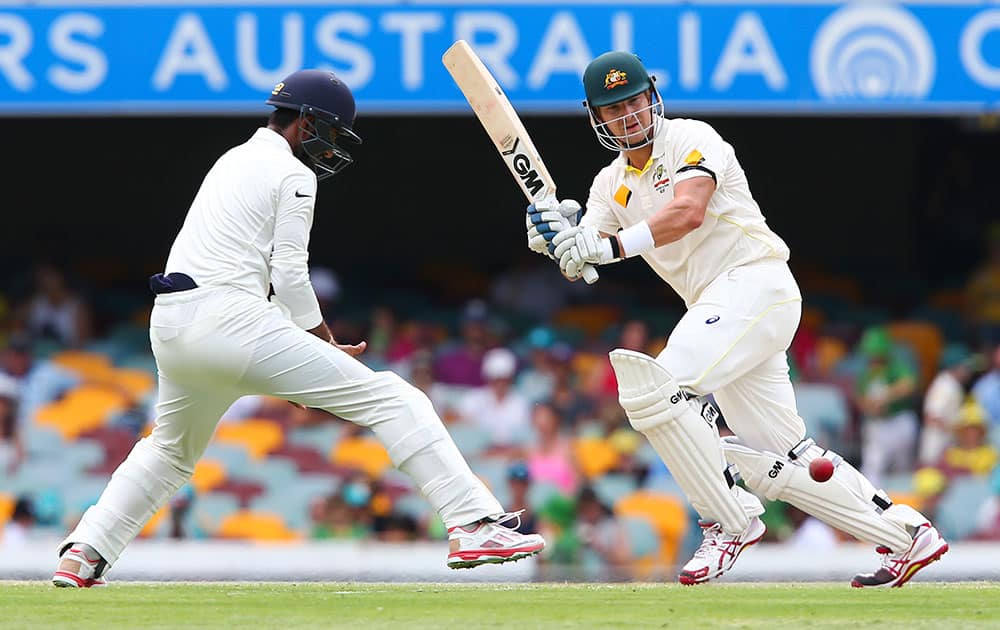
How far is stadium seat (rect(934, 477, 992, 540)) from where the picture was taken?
370 inches

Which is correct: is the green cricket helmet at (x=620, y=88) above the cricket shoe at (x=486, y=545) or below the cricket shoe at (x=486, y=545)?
above


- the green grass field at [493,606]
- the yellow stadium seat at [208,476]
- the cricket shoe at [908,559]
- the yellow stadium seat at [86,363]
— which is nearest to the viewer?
the green grass field at [493,606]

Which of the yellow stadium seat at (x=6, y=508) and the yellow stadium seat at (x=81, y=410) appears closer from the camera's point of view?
the yellow stadium seat at (x=6, y=508)

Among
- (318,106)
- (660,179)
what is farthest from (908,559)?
(318,106)

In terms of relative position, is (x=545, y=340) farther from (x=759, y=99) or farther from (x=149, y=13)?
(x=149, y=13)

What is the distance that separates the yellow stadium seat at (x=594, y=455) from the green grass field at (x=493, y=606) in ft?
12.2

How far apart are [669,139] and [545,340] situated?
204 inches

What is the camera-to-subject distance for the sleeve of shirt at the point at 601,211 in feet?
20.0

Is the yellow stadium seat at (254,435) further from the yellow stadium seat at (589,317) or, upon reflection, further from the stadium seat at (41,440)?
the yellow stadium seat at (589,317)

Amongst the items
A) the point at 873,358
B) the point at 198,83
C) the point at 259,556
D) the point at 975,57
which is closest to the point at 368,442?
the point at 259,556

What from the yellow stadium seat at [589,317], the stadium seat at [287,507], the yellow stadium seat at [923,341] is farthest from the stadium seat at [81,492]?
the yellow stadium seat at [923,341]

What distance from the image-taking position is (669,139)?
5797 mm

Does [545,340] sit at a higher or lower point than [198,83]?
lower

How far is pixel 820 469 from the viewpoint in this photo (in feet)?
18.8
